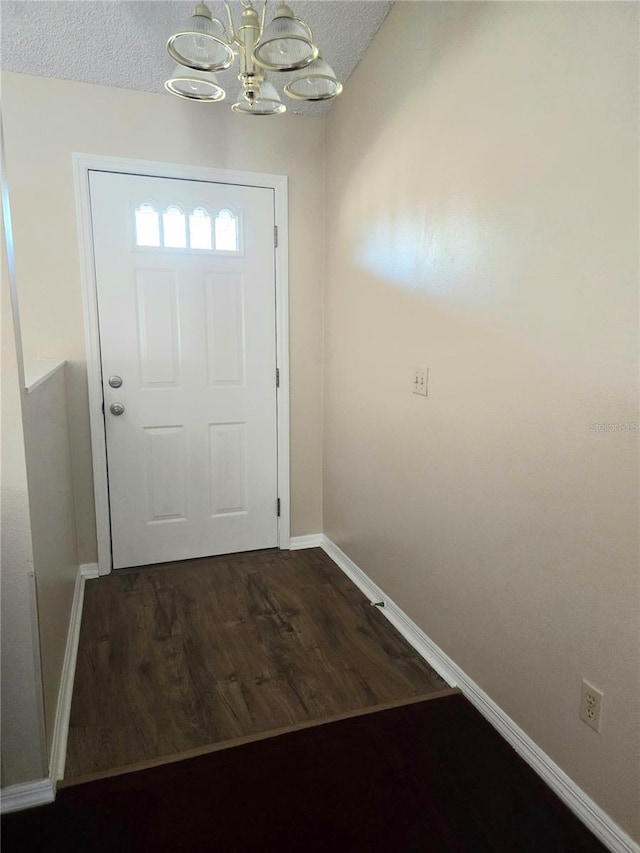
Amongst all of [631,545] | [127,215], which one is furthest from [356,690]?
[127,215]

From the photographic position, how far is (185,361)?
2803 millimetres

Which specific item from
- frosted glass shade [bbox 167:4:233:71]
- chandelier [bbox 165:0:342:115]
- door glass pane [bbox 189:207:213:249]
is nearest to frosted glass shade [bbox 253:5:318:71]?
chandelier [bbox 165:0:342:115]

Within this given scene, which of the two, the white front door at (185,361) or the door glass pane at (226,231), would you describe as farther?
the door glass pane at (226,231)

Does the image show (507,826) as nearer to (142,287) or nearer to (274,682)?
(274,682)

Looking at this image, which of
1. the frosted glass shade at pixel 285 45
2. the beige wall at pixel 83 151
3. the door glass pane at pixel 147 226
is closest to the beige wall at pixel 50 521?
the beige wall at pixel 83 151

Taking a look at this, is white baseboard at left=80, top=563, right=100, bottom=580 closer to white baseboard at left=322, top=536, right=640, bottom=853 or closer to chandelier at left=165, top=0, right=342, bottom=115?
white baseboard at left=322, top=536, right=640, bottom=853

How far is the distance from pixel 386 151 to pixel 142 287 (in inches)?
54.1

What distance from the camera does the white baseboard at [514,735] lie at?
128cm

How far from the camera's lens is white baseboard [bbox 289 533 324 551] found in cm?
316

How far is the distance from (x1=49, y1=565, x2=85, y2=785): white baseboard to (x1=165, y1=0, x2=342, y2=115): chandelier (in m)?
2.05

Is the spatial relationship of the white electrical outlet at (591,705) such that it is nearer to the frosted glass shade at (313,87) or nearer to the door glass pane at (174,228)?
the frosted glass shade at (313,87)

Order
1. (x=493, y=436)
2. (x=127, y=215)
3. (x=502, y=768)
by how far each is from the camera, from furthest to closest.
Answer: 1. (x=127, y=215)
2. (x=493, y=436)
3. (x=502, y=768)

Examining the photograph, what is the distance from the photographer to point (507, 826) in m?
1.33

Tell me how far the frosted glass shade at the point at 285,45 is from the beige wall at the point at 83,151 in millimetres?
1297
